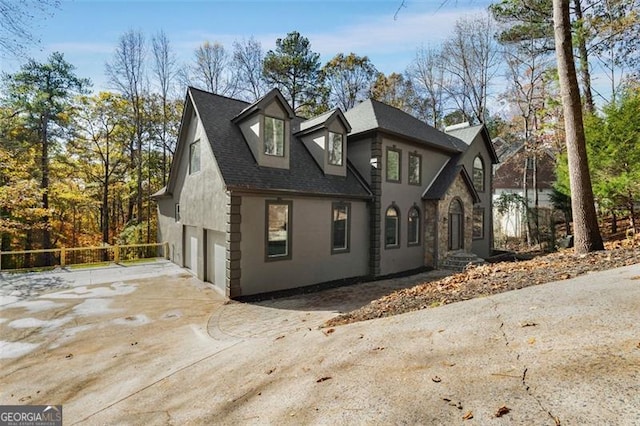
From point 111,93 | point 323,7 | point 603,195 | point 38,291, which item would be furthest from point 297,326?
point 111,93

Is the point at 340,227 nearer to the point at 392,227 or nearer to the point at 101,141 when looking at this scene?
the point at 392,227

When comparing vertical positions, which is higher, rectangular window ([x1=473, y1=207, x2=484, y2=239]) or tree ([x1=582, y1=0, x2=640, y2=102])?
tree ([x1=582, y1=0, x2=640, y2=102])

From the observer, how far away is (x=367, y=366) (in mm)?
3473

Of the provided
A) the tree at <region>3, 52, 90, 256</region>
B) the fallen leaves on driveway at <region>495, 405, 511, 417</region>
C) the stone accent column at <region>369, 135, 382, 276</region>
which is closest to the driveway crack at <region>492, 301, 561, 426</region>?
the fallen leaves on driveway at <region>495, 405, 511, 417</region>

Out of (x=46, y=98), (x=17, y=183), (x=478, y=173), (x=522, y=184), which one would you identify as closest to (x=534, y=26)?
(x=478, y=173)

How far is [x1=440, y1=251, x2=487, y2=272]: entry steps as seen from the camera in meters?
14.3

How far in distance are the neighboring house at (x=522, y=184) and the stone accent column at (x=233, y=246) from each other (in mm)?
20499

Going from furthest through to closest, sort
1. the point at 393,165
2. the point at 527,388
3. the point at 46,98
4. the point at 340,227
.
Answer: the point at 46,98
the point at 393,165
the point at 340,227
the point at 527,388

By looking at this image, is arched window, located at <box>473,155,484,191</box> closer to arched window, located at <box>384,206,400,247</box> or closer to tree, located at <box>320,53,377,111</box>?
arched window, located at <box>384,206,400,247</box>

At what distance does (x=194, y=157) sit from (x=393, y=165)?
8.64 m

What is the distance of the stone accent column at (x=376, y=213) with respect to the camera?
505 inches

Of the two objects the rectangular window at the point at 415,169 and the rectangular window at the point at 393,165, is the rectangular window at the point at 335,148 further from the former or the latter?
the rectangular window at the point at 415,169

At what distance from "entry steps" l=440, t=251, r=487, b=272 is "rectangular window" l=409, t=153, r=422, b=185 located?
13.3ft

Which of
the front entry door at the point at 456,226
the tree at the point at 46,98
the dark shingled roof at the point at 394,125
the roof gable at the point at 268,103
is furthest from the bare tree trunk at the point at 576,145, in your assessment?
the tree at the point at 46,98
